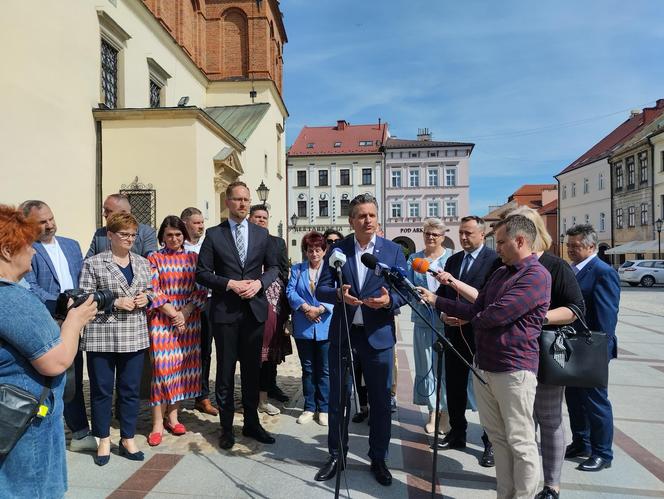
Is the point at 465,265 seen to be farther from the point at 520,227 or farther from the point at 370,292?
the point at 520,227

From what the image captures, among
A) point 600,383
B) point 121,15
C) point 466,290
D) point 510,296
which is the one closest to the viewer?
point 510,296

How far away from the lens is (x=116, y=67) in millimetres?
15062

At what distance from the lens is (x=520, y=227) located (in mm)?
2889

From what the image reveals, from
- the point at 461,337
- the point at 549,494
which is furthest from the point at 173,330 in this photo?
the point at 549,494

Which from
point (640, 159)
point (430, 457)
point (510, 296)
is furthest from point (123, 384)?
point (640, 159)

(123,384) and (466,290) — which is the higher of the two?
(466,290)

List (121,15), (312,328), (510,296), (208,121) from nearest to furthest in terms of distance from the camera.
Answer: (510,296), (312,328), (208,121), (121,15)

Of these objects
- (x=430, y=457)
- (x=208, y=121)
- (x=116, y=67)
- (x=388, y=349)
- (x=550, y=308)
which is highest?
(x=116, y=67)

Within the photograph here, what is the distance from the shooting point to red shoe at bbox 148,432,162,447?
413 cm

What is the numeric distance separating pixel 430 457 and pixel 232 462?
5.35 feet

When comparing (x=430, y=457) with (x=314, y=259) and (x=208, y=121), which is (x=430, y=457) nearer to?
(x=314, y=259)

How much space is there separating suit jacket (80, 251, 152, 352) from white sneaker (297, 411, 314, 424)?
1.81m

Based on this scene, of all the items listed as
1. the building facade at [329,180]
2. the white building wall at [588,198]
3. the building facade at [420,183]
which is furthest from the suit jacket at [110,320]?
the building facade at [420,183]

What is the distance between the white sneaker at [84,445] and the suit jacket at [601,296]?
4208 mm
